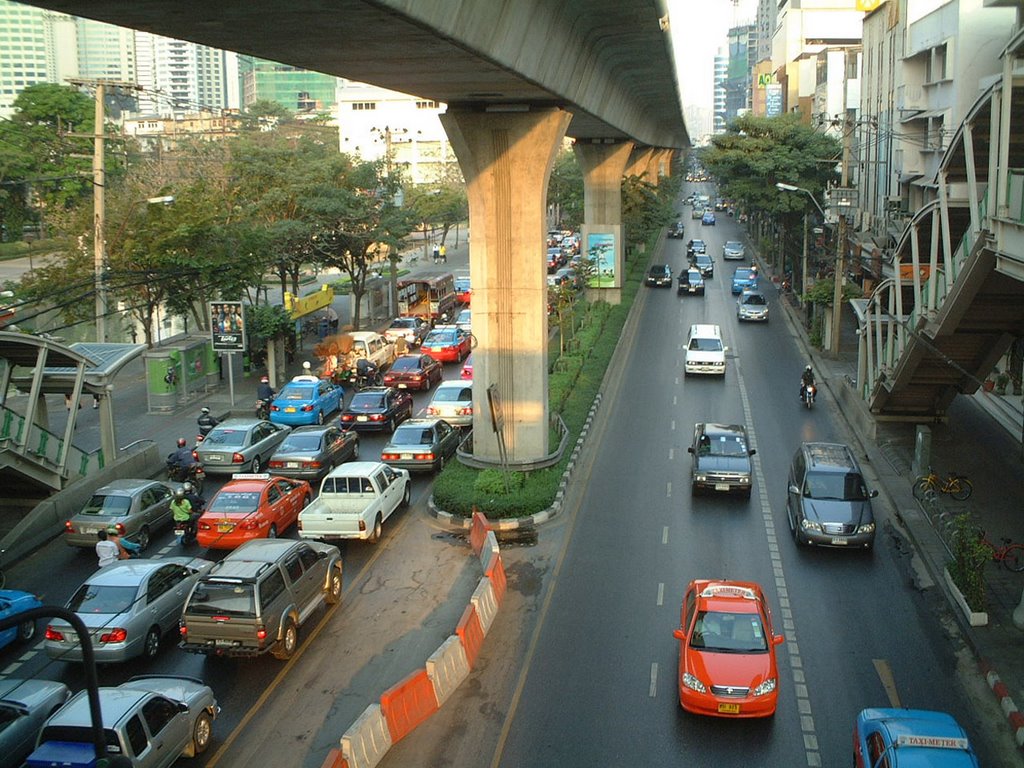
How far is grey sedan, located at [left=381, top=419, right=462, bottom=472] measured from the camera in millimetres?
27703

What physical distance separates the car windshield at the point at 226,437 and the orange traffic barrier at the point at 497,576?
36.3 ft

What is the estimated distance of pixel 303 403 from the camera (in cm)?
3306

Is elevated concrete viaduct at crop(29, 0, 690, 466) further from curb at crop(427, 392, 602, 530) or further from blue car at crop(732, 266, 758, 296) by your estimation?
blue car at crop(732, 266, 758, 296)

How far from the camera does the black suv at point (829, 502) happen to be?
21.2m

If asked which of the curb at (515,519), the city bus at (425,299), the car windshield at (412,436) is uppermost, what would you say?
the city bus at (425,299)

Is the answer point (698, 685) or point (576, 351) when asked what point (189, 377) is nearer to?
point (576, 351)

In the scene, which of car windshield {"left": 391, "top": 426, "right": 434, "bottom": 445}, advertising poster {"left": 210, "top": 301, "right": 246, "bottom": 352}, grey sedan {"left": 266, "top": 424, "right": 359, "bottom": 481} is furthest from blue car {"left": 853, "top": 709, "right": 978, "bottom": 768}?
advertising poster {"left": 210, "top": 301, "right": 246, "bottom": 352}

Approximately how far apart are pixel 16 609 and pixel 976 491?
69.2 ft

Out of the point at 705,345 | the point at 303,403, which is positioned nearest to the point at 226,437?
the point at 303,403

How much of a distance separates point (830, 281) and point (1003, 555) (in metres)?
27.7

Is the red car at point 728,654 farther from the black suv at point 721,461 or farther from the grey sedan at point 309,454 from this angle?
the grey sedan at point 309,454

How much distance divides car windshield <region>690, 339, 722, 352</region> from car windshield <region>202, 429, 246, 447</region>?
1869 cm

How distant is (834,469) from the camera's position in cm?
2270

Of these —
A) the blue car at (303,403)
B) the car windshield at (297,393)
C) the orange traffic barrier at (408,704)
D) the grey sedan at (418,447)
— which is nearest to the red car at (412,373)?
the blue car at (303,403)
